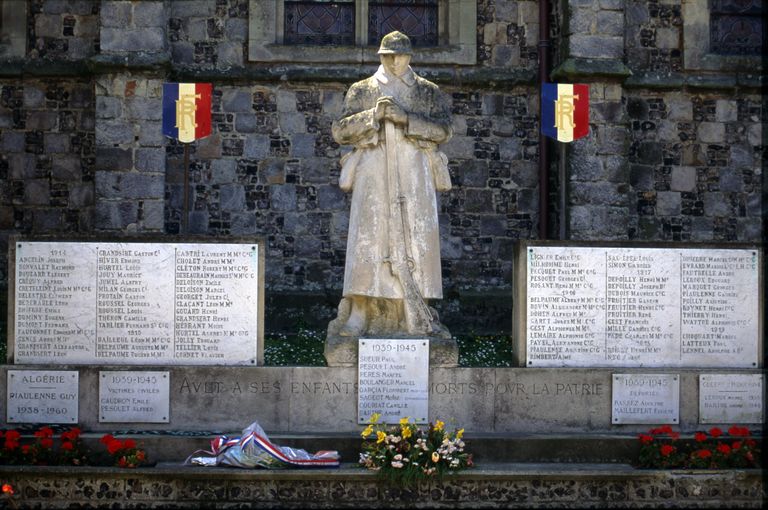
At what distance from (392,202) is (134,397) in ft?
8.64

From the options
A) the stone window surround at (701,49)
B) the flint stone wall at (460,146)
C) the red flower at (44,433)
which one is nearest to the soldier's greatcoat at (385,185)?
the red flower at (44,433)

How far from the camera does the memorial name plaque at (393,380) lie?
10500mm

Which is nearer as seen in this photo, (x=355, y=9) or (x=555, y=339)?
(x=555, y=339)

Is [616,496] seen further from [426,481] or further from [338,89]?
[338,89]

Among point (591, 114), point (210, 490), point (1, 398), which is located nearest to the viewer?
point (210, 490)

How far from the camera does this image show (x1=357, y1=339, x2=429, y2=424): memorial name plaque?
1050cm

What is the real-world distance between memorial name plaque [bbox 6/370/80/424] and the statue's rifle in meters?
2.74

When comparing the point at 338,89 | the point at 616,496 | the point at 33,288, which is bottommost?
the point at 616,496

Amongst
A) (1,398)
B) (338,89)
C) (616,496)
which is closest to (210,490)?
(1,398)

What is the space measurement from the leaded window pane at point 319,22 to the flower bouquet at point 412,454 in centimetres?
768

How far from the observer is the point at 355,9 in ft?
53.6

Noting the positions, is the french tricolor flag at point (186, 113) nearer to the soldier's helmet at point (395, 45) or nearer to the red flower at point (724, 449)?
the soldier's helmet at point (395, 45)

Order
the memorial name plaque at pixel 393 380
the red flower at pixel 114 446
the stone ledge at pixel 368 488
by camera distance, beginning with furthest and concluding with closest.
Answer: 1. the memorial name plaque at pixel 393 380
2. the red flower at pixel 114 446
3. the stone ledge at pixel 368 488

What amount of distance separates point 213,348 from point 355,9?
705 cm
